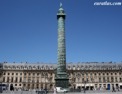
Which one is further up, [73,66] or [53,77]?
[73,66]

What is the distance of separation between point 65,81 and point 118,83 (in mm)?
42702

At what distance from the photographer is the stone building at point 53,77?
286 ft

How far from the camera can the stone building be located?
87312mm

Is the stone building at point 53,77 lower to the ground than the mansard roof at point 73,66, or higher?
lower

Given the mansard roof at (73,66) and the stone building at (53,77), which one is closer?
the stone building at (53,77)

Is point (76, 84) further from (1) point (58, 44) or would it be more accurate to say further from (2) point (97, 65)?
(1) point (58, 44)

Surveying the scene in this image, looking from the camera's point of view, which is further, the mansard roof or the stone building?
the mansard roof

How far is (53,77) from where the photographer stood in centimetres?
8869

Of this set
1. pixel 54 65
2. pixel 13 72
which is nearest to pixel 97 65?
pixel 54 65

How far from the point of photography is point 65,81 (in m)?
50.8

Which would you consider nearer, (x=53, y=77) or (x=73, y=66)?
(x=53, y=77)

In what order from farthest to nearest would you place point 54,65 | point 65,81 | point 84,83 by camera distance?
point 54,65
point 84,83
point 65,81

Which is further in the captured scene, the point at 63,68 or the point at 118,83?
the point at 118,83

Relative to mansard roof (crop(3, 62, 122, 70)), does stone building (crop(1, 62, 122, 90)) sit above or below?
below
